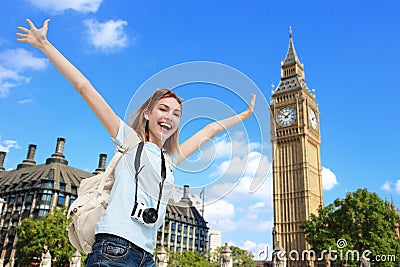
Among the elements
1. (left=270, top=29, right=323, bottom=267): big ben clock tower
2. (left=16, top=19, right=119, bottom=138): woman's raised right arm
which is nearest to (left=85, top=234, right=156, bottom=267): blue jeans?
(left=16, top=19, right=119, bottom=138): woman's raised right arm

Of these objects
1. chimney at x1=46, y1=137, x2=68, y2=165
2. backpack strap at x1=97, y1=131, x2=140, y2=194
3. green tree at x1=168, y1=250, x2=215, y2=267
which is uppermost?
chimney at x1=46, y1=137, x2=68, y2=165

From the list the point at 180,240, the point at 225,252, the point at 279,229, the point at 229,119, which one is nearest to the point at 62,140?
the point at 180,240

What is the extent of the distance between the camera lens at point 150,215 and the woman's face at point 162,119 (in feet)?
1.65

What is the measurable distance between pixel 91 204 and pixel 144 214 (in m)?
0.34

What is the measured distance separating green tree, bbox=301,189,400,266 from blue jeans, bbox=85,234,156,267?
28.7 meters

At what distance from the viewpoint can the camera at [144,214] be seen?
7.29 feet

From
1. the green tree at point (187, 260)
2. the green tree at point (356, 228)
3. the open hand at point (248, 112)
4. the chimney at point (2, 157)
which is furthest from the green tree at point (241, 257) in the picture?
the chimney at point (2, 157)

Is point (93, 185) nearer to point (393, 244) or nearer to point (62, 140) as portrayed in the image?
point (393, 244)

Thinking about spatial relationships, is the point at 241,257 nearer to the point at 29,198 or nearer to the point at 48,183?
the point at 48,183

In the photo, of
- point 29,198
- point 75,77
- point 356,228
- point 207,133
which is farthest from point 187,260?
point 75,77

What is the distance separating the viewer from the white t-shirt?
7.22 feet

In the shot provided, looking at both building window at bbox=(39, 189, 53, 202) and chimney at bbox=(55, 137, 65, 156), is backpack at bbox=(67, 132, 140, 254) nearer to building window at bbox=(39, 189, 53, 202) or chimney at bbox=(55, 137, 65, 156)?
building window at bbox=(39, 189, 53, 202)

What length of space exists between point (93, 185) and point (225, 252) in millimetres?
16517

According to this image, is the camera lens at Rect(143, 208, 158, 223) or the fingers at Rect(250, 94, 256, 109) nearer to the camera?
the camera lens at Rect(143, 208, 158, 223)
